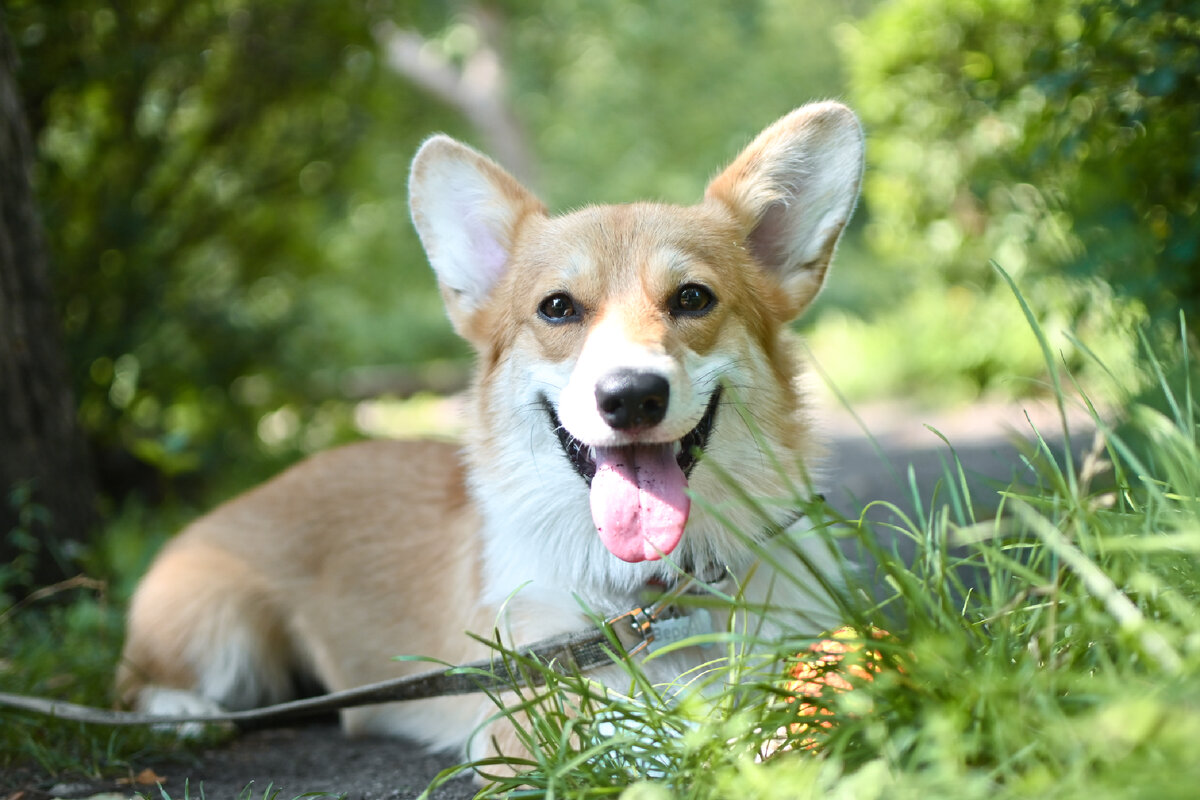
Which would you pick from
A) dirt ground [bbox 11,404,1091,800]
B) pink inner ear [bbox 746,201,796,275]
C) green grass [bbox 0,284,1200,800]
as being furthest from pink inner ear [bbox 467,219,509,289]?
green grass [bbox 0,284,1200,800]

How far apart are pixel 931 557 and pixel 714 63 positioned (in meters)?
17.3

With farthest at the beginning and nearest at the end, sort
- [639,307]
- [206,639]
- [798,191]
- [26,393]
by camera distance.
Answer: [26,393], [206,639], [798,191], [639,307]

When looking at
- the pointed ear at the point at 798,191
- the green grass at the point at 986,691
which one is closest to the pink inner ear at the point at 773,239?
the pointed ear at the point at 798,191

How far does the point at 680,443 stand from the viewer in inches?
96.2

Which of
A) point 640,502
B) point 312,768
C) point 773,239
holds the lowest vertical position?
point 312,768

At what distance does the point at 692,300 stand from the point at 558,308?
38cm

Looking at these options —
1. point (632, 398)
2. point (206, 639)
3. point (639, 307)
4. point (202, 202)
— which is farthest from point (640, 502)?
point (202, 202)

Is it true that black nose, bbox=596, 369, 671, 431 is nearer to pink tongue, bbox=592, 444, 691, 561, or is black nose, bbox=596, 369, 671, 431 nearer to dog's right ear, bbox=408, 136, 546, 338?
pink tongue, bbox=592, 444, 691, 561

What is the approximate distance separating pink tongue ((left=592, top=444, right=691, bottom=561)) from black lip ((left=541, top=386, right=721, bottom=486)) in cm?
7

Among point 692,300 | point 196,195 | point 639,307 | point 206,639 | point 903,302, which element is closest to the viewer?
point 639,307

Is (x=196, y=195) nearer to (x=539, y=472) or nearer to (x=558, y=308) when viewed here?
(x=558, y=308)

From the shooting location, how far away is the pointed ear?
2.86 meters

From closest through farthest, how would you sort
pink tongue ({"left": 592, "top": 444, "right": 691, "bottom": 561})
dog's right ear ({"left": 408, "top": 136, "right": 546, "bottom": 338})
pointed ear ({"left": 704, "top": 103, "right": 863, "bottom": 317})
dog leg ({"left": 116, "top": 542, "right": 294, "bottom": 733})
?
pink tongue ({"left": 592, "top": 444, "right": 691, "bottom": 561}), pointed ear ({"left": 704, "top": 103, "right": 863, "bottom": 317}), dog's right ear ({"left": 408, "top": 136, "right": 546, "bottom": 338}), dog leg ({"left": 116, "top": 542, "right": 294, "bottom": 733})

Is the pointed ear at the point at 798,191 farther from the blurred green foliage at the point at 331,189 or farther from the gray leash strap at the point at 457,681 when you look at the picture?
the gray leash strap at the point at 457,681
